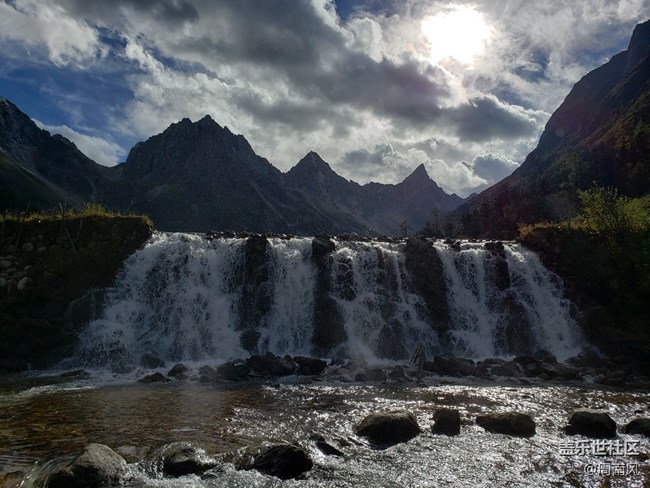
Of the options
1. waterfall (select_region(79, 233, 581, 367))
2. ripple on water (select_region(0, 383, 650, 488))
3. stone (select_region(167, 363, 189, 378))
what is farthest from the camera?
waterfall (select_region(79, 233, 581, 367))

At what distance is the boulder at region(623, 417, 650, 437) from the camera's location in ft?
49.8

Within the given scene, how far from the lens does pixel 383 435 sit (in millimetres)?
14602

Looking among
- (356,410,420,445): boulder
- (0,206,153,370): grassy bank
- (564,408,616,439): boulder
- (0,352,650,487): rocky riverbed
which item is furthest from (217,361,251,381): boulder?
(564,408,616,439): boulder

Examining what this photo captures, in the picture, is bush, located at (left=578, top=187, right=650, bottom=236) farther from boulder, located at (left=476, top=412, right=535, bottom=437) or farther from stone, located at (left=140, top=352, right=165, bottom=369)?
stone, located at (left=140, top=352, right=165, bottom=369)

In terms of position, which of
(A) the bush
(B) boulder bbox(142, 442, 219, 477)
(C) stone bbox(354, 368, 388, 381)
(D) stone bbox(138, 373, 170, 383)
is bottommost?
(B) boulder bbox(142, 442, 219, 477)

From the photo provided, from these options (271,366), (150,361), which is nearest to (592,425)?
(271,366)

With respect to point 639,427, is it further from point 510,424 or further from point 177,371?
point 177,371

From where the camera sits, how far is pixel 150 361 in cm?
2791

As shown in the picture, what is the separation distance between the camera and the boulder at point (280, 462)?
460 inches

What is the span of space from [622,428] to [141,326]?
28669 mm

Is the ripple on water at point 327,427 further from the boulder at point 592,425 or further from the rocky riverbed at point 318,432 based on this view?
the boulder at point 592,425

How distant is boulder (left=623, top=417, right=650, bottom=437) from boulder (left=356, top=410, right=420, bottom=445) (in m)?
7.59

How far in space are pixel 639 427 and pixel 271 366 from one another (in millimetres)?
18722

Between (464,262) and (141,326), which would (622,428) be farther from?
(141,326)
